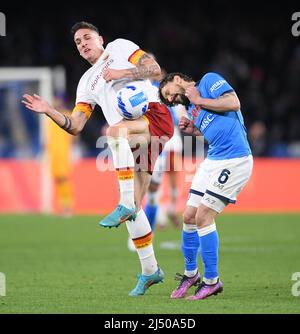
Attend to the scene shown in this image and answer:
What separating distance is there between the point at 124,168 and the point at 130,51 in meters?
1.16

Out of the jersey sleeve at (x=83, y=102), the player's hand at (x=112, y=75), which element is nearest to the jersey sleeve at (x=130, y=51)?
the player's hand at (x=112, y=75)

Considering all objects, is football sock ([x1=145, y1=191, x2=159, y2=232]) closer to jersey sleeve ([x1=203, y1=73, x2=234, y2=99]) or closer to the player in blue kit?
the player in blue kit

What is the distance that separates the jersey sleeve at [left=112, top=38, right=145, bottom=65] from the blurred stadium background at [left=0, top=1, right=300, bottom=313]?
17.9ft

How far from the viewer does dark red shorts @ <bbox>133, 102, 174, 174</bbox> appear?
8602 mm

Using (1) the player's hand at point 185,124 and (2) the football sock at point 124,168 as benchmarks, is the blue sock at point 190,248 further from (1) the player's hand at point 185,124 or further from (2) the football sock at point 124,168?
(1) the player's hand at point 185,124

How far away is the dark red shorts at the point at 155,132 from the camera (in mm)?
8602

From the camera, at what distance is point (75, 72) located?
2372 cm

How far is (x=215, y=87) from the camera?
26.2 feet

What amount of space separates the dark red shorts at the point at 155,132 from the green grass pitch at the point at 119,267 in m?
1.22

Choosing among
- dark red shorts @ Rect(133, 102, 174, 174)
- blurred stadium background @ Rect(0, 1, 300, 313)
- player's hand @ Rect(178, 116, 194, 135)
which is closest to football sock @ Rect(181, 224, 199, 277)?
dark red shorts @ Rect(133, 102, 174, 174)

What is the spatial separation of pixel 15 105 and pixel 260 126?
18.7ft

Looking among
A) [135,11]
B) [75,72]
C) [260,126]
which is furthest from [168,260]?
[135,11]

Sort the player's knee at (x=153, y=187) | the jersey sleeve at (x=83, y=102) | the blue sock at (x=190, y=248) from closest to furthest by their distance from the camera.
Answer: the blue sock at (x=190, y=248) → the jersey sleeve at (x=83, y=102) → the player's knee at (x=153, y=187)
